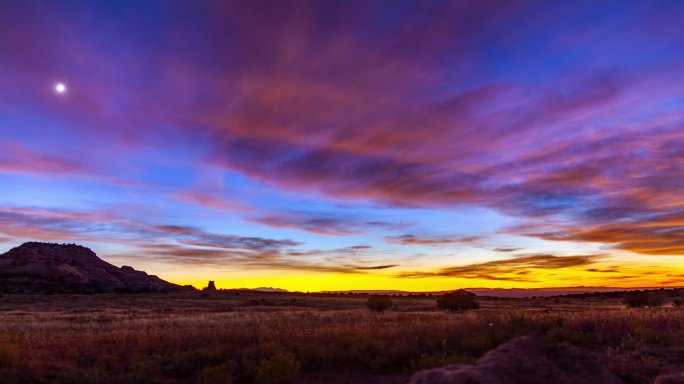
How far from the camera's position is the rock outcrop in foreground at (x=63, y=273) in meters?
111

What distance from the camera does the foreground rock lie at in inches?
261

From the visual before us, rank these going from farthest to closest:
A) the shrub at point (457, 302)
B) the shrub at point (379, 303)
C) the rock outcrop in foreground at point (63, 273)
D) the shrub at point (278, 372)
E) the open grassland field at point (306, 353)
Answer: the rock outcrop in foreground at point (63, 273) → the shrub at point (379, 303) → the shrub at point (457, 302) → the open grassland field at point (306, 353) → the shrub at point (278, 372)

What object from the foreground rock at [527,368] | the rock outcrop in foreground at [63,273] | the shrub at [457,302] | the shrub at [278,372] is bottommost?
the shrub at [278,372]

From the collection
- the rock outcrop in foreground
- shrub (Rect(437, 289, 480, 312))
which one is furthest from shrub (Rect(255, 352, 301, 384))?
the rock outcrop in foreground

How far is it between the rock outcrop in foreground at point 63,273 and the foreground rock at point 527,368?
116678mm

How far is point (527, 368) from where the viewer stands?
287 inches

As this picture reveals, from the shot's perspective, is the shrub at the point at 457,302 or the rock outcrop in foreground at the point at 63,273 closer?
the shrub at the point at 457,302

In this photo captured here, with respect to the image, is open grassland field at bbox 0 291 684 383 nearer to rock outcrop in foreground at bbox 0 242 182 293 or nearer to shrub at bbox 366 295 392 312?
shrub at bbox 366 295 392 312

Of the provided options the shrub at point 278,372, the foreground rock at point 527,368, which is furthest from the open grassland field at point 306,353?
the foreground rock at point 527,368

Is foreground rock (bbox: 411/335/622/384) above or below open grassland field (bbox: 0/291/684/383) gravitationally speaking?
above

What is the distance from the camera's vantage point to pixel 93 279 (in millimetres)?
134250

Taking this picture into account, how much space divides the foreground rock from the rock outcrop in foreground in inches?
4594

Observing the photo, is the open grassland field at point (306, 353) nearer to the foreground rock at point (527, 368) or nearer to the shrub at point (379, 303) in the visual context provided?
the foreground rock at point (527, 368)

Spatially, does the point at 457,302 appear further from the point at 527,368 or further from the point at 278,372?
the point at 527,368
